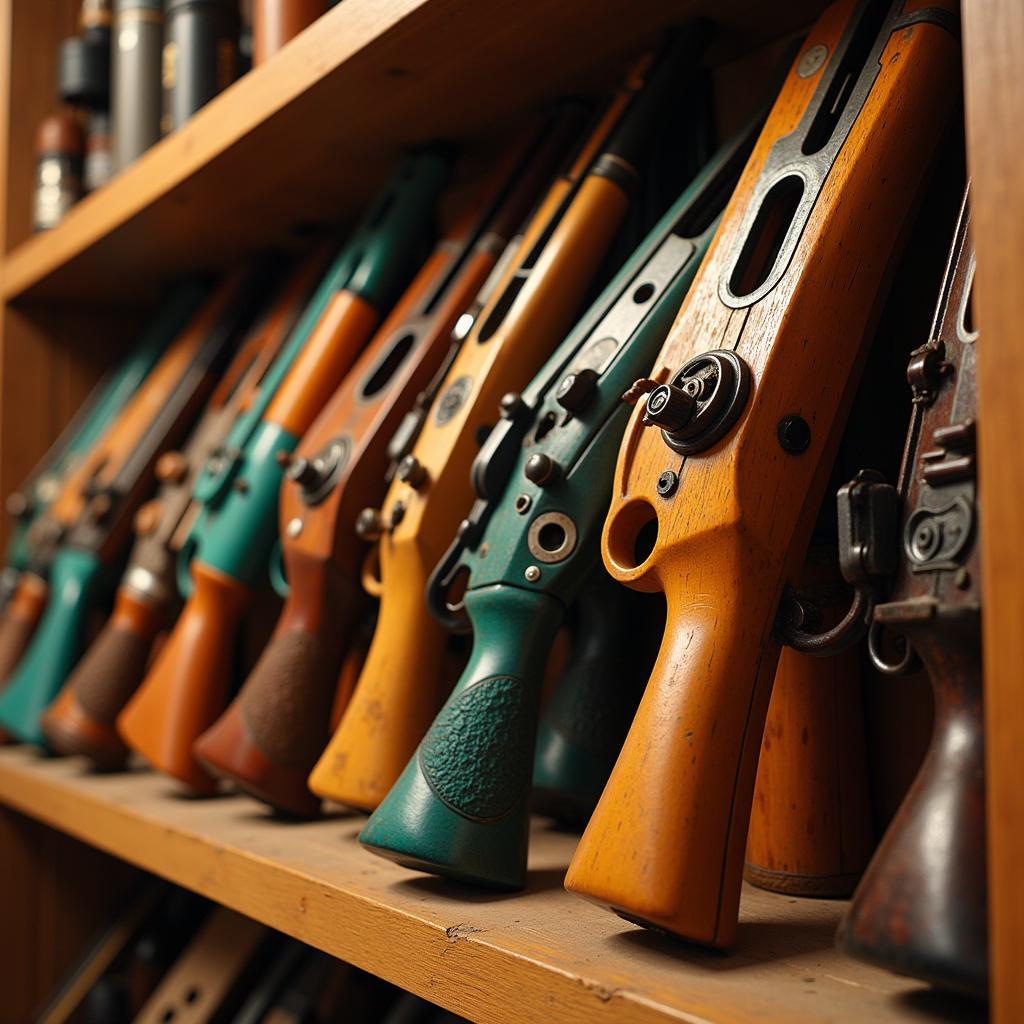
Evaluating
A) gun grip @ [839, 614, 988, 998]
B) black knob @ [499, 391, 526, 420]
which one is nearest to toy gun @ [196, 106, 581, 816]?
black knob @ [499, 391, 526, 420]

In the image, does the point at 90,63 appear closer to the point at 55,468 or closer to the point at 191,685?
the point at 55,468

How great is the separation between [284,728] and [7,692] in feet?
1.70

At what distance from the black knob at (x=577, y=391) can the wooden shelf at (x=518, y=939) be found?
0.28 metres

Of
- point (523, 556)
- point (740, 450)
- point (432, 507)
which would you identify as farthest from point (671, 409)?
point (432, 507)

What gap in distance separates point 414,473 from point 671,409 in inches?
10.2

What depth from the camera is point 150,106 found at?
1257mm

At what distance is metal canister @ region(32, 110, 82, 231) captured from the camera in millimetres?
1359

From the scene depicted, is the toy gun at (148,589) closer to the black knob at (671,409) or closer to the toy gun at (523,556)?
the toy gun at (523,556)

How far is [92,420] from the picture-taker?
4.62 ft

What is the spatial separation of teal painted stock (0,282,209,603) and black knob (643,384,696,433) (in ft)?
3.20

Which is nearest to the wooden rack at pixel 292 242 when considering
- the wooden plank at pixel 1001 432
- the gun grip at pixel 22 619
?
the wooden plank at pixel 1001 432

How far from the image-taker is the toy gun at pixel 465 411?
0.75 metres

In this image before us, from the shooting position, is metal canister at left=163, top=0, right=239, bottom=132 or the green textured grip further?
metal canister at left=163, top=0, right=239, bottom=132

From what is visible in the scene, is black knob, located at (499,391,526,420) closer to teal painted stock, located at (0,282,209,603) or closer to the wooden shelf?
the wooden shelf
